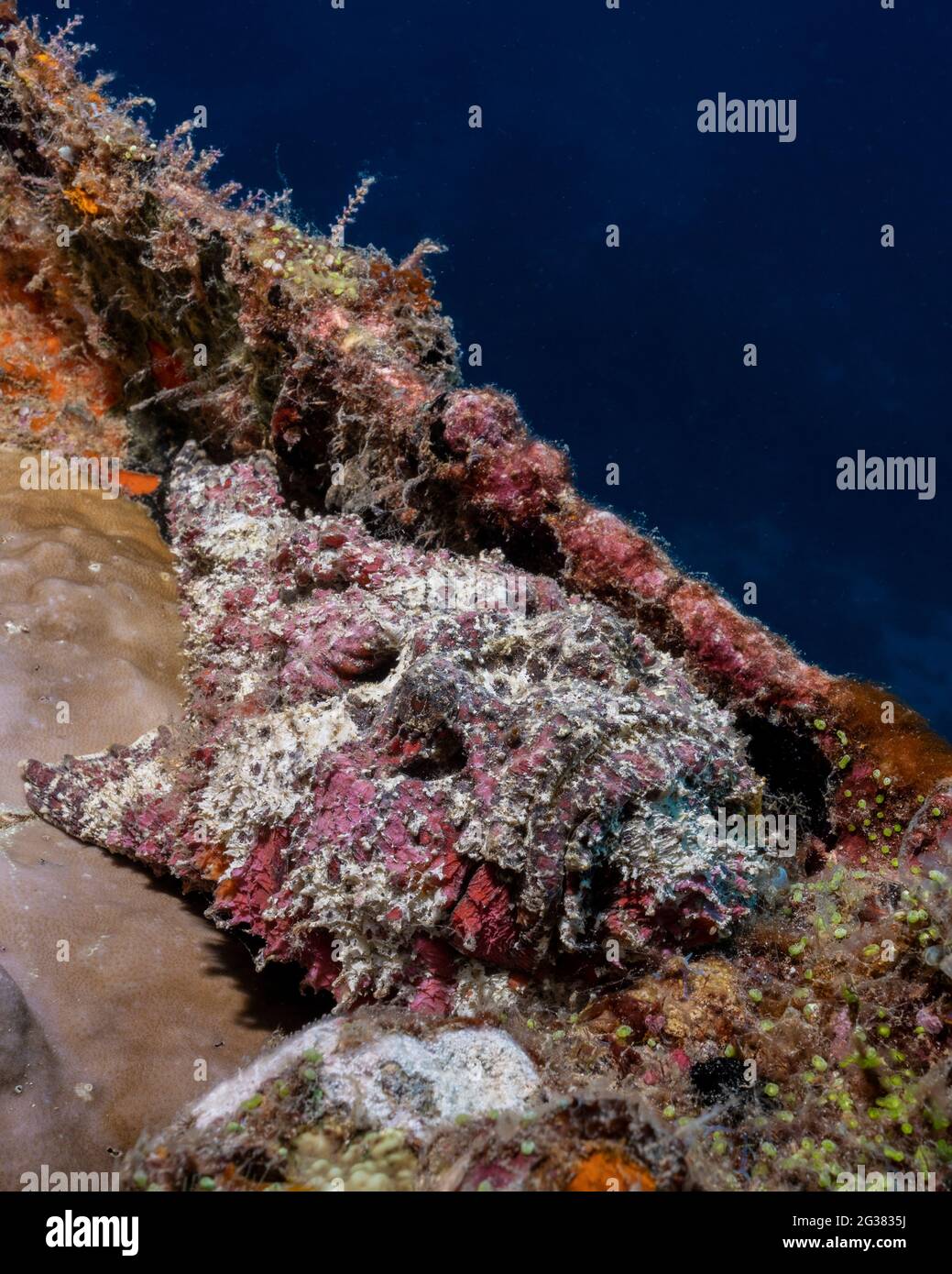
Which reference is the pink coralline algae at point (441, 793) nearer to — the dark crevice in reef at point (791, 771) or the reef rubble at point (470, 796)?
the reef rubble at point (470, 796)

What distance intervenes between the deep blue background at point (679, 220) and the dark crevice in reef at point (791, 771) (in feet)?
68.2

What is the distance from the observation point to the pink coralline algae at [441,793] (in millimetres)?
2725

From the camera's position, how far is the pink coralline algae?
107 inches

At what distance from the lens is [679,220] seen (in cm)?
2911

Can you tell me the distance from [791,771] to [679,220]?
30572 mm

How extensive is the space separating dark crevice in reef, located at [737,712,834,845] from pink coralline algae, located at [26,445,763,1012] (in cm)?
73

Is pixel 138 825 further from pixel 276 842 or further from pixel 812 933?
pixel 812 933

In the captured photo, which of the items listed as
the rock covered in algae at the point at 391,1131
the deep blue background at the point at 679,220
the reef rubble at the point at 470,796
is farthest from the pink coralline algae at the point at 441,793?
the deep blue background at the point at 679,220

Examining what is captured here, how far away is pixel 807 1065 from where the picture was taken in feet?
7.73

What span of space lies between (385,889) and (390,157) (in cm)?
3296

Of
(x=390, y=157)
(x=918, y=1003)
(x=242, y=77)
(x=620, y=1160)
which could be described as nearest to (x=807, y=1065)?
(x=918, y=1003)

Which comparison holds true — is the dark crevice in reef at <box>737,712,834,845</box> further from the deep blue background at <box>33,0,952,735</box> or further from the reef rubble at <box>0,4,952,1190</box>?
the deep blue background at <box>33,0,952,735</box>

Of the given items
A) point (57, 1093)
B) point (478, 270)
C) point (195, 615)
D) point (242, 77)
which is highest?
point (242, 77)

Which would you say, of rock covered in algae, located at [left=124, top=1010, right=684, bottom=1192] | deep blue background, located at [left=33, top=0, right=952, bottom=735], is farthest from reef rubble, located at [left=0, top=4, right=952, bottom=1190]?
deep blue background, located at [left=33, top=0, right=952, bottom=735]
